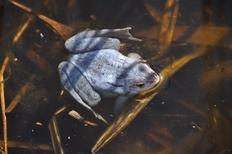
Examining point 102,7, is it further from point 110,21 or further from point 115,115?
point 115,115

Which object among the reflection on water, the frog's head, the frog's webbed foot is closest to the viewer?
the frog's head

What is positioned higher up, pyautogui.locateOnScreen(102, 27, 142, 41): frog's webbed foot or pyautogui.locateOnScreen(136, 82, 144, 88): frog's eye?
pyautogui.locateOnScreen(102, 27, 142, 41): frog's webbed foot

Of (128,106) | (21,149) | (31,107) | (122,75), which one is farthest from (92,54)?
(21,149)

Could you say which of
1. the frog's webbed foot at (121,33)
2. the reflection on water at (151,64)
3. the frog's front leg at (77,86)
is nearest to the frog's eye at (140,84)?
the reflection on water at (151,64)

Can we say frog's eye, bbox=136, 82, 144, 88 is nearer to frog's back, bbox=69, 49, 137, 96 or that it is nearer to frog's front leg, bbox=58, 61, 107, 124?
frog's back, bbox=69, 49, 137, 96

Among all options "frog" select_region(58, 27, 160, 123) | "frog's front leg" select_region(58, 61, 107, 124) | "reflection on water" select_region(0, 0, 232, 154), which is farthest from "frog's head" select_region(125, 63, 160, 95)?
"frog's front leg" select_region(58, 61, 107, 124)

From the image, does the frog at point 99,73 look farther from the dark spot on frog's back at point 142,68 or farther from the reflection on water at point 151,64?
the reflection on water at point 151,64

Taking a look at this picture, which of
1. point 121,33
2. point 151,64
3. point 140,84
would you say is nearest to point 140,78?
point 140,84
